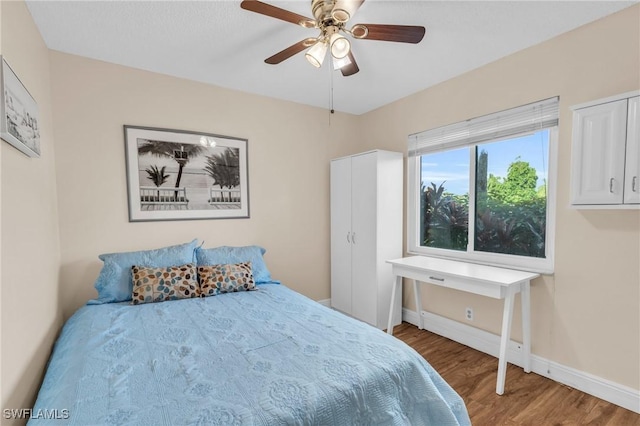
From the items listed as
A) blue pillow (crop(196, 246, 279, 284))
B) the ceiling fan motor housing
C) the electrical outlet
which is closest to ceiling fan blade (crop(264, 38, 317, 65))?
the ceiling fan motor housing

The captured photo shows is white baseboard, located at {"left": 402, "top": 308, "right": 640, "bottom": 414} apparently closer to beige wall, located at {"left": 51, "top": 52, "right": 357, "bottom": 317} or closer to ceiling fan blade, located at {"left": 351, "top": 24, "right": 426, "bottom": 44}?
beige wall, located at {"left": 51, "top": 52, "right": 357, "bottom": 317}

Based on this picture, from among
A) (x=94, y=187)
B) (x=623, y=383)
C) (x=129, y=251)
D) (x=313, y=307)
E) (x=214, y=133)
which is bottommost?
(x=623, y=383)

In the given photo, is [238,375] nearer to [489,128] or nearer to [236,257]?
[236,257]

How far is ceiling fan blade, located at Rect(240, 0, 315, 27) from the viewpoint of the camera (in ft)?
4.63

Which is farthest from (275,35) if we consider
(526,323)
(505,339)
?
(526,323)

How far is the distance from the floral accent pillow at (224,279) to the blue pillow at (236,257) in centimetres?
10

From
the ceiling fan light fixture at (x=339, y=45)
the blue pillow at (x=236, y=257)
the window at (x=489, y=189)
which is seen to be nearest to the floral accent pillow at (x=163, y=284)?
the blue pillow at (x=236, y=257)

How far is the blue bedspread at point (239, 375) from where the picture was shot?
1116 millimetres

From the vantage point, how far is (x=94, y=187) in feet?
8.04

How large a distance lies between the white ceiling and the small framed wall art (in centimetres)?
69

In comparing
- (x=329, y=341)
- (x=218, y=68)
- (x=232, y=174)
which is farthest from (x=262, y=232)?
(x=329, y=341)

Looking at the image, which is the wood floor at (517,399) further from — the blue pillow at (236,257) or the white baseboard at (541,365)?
the blue pillow at (236,257)

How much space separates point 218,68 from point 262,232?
5.44 feet

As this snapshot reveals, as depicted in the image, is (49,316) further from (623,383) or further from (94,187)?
(623,383)
